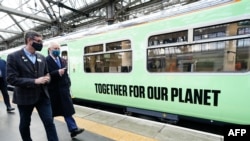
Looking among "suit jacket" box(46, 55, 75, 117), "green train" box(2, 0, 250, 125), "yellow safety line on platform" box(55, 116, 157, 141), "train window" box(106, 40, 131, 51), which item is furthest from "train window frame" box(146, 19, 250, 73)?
"suit jacket" box(46, 55, 75, 117)

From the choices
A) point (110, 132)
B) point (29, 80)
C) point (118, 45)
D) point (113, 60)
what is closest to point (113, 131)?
point (110, 132)

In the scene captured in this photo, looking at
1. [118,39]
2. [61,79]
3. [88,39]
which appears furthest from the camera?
[88,39]

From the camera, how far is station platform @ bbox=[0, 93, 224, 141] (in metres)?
2.95

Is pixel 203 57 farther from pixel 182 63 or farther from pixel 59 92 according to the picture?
pixel 59 92

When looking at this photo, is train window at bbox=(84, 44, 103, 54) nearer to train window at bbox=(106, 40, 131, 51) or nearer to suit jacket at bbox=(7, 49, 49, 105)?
train window at bbox=(106, 40, 131, 51)

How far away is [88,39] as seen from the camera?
5430mm

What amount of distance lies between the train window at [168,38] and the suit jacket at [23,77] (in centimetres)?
238

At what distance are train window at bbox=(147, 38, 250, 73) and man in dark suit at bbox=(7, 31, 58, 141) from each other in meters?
2.33

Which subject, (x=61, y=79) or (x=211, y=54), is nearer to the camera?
(x=61, y=79)

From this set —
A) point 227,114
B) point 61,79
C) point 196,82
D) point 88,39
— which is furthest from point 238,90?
point 88,39

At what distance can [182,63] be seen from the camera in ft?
12.1

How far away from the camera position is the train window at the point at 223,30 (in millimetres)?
3007

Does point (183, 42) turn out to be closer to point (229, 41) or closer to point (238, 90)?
point (229, 41)

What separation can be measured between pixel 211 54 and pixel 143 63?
1.39 m
